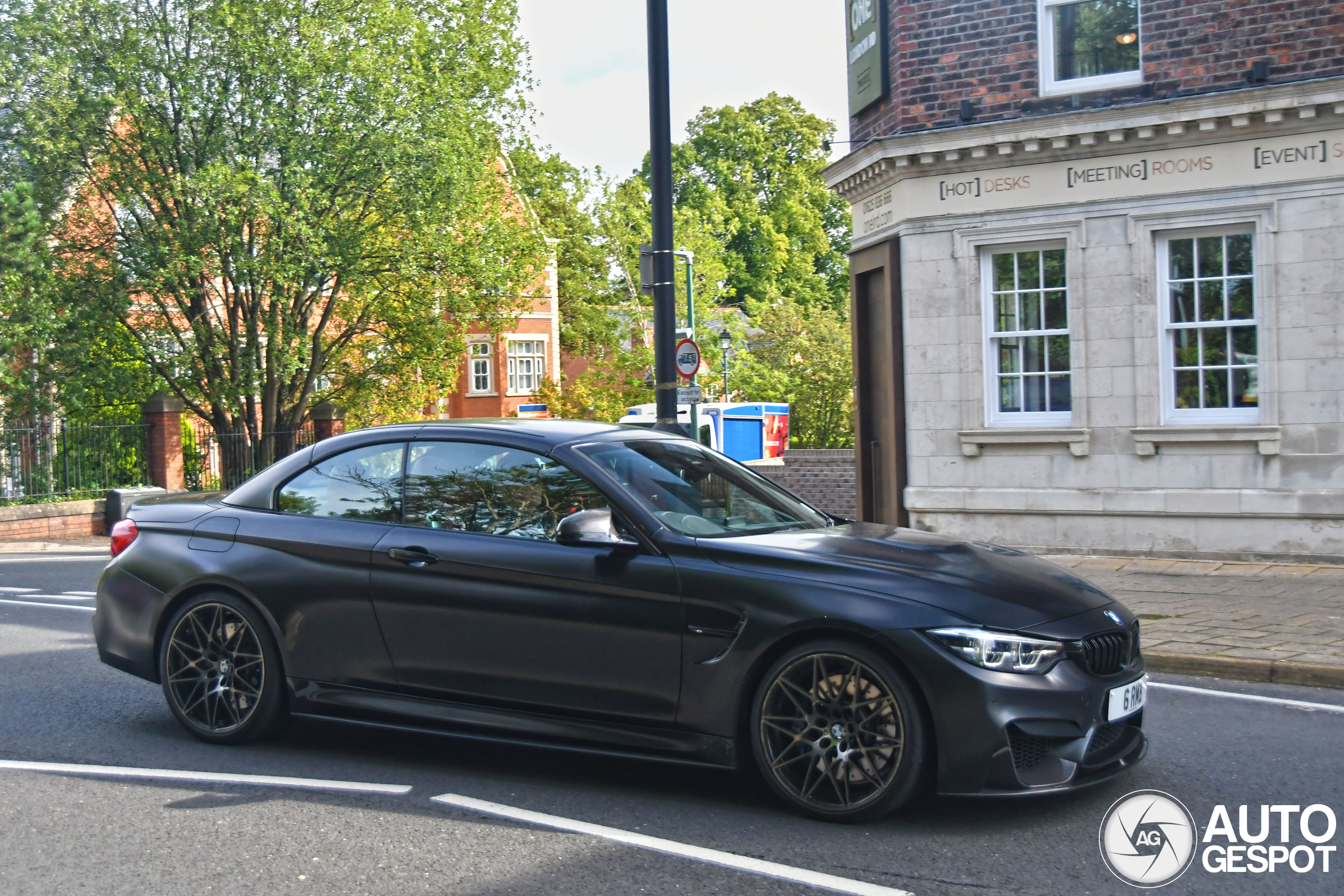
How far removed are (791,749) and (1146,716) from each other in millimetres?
2730

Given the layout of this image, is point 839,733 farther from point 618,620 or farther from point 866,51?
point 866,51

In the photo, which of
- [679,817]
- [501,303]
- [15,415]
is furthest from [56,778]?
[501,303]

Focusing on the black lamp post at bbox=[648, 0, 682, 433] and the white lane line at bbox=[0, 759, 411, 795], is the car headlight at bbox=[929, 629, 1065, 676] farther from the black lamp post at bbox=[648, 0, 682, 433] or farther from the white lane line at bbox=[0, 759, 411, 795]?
the black lamp post at bbox=[648, 0, 682, 433]

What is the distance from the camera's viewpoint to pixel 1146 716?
22.1ft

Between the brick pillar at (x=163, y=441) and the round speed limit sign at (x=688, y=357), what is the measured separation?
1282cm

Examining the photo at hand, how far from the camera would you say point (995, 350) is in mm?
14836

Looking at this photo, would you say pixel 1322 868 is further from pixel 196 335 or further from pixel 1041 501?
pixel 196 335


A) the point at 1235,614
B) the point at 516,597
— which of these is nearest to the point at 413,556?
the point at 516,597

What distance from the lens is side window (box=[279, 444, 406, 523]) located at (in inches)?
239

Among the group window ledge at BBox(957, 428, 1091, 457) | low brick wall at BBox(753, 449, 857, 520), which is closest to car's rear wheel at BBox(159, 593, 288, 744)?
window ledge at BBox(957, 428, 1091, 457)

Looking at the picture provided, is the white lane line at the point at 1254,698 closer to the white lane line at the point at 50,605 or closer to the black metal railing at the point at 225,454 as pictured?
the white lane line at the point at 50,605

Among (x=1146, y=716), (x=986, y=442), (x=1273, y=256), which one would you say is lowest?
(x=1146, y=716)

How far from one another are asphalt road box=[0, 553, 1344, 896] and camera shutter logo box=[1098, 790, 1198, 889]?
6 cm

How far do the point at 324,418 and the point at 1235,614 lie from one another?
22975 mm
